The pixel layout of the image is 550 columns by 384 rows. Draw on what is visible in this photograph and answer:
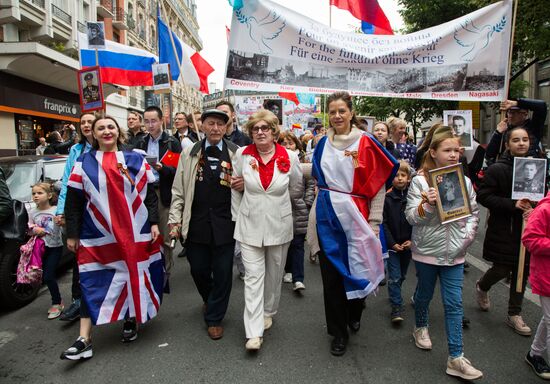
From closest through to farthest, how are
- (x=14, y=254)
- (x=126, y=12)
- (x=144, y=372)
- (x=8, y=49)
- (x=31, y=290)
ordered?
(x=144, y=372) < (x=14, y=254) < (x=31, y=290) < (x=8, y=49) < (x=126, y=12)

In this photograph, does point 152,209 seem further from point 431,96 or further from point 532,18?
point 532,18

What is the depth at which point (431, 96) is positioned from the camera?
5012 millimetres

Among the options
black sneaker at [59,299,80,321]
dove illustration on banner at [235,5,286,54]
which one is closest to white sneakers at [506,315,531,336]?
dove illustration on banner at [235,5,286,54]

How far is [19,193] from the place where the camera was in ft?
17.1

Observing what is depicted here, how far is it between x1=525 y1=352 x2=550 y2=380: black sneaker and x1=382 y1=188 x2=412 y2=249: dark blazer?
1.42m

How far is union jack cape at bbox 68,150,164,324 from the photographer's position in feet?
11.5

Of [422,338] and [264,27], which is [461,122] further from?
[422,338]

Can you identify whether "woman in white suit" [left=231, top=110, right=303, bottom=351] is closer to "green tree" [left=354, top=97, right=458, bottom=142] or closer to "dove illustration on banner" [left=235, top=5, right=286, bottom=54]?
"dove illustration on banner" [left=235, top=5, right=286, bottom=54]

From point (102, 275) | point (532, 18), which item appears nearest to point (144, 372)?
point (102, 275)

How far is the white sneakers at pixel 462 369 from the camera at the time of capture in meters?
2.88

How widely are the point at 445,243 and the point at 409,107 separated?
1842 centimetres

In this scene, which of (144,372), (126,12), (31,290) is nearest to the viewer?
(144,372)

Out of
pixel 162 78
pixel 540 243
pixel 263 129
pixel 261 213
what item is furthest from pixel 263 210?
pixel 162 78

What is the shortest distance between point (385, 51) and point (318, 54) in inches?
32.0
